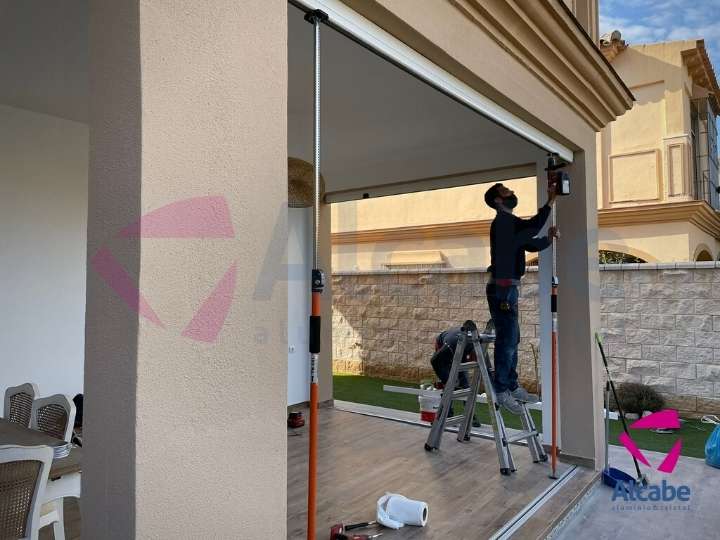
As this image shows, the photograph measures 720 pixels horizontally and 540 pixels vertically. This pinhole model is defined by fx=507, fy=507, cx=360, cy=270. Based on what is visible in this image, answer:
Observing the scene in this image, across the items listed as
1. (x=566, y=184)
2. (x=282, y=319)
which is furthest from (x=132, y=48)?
(x=566, y=184)

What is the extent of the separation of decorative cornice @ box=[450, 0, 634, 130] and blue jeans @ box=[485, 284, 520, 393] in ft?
5.17

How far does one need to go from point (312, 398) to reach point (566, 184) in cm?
297

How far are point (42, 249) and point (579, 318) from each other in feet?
14.8

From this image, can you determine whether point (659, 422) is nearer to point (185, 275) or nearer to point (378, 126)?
point (378, 126)

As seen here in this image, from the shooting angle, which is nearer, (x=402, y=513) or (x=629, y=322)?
(x=402, y=513)

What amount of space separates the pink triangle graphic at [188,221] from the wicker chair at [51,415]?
2001mm

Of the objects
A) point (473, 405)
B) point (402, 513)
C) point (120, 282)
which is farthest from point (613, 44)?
point (120, 282)

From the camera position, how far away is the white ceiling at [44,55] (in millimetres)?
2447

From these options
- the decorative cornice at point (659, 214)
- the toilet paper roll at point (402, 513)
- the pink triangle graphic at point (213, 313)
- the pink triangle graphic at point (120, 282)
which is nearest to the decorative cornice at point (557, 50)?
the pink triangle graphic at point (213, 313)

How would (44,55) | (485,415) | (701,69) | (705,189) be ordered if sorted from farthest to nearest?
(705,189) < (701,69) < (485,415) < (44,55)

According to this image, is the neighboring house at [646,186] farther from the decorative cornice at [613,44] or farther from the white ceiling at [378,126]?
the white ceiling at [378,126]

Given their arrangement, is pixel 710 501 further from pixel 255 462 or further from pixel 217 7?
pixel 217 7

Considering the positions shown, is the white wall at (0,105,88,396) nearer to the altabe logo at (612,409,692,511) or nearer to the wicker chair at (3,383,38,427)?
the wicker chair at (3,383,38,427)

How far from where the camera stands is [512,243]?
416cm
